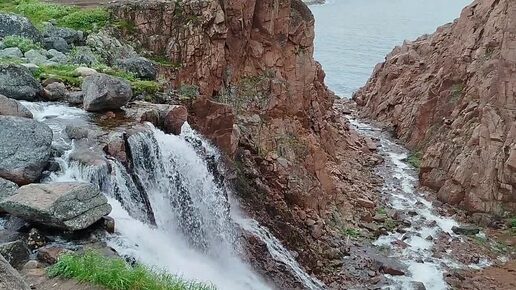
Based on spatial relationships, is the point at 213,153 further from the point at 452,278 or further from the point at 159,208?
the point at 452,278

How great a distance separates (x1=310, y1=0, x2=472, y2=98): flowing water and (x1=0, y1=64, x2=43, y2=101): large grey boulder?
3559cm

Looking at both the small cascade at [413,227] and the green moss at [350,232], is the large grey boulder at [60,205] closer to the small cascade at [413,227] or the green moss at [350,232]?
the small cascade at [413,227]

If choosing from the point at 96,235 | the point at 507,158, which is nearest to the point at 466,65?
the point at 507,158

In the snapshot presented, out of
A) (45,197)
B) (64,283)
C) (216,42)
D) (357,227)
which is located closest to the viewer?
(64,283)

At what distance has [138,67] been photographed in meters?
17.8

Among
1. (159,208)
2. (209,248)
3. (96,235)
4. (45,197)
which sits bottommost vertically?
(209,248)

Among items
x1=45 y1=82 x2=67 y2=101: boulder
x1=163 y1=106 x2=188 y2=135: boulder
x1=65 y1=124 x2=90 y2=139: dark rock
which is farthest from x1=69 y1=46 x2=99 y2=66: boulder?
x1=65 y1=124 x2=90 y2=139: dark rock

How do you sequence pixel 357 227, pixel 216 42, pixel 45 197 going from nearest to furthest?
pixel 45 197
pixel 216 42
pixel 357 227

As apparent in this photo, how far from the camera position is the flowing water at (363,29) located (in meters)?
51.7

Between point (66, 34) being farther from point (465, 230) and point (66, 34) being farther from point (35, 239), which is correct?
point (465, 230)

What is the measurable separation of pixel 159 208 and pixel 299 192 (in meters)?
8.51

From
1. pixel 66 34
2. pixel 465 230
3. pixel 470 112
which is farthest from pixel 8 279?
pixel 470 112

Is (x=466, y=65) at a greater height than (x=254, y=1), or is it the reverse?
(x=254, y=1)

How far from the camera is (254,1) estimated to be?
21.2 meters
